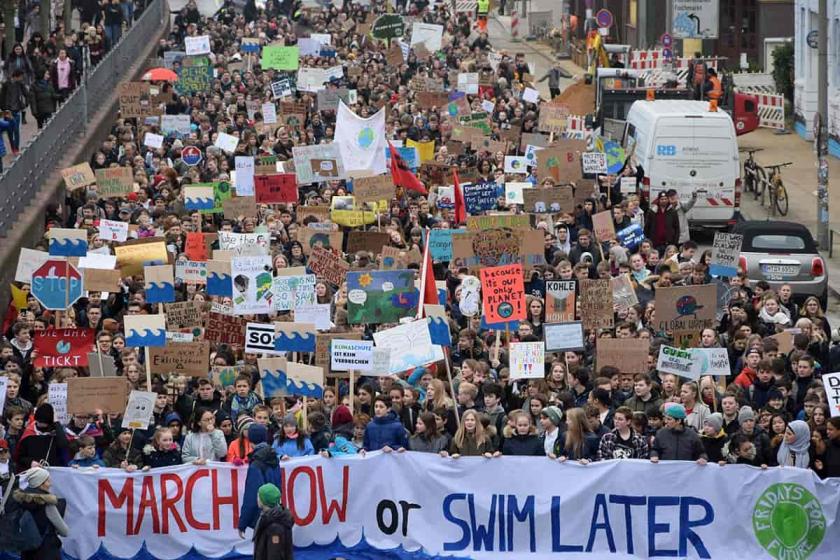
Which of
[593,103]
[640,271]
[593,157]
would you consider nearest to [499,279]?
[640,271]

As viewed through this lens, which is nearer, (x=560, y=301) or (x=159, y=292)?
(x=560, y=301)

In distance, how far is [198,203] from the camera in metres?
25.6

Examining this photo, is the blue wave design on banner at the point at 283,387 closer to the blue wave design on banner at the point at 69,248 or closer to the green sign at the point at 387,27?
the blue wave design on banner at the point at 69,248

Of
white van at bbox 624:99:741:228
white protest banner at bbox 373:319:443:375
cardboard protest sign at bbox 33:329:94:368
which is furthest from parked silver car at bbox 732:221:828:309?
cardboard protest sign at bbox 33:329:94:368

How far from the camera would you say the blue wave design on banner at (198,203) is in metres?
25.5

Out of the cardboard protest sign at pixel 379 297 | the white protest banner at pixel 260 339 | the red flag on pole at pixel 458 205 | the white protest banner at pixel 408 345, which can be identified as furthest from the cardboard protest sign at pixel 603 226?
the white protest banner at pixel 408 345

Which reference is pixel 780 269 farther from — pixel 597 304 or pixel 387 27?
pixel 387 27

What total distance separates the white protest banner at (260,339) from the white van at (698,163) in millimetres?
12998

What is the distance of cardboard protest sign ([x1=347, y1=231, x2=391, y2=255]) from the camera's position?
2362 centimetres

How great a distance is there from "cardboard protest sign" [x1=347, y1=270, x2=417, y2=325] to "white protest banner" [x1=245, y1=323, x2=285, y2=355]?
1690mm

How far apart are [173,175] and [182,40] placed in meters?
19.3

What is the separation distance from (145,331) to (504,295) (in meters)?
3.46

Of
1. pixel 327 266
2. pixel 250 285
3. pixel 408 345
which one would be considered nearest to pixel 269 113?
pixel 327 266

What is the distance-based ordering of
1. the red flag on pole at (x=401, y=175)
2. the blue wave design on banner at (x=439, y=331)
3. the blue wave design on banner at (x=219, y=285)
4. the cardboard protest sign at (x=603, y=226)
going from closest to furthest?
1. the blue wave design on banner at (x=439, y=331)
2. the blue wave design on banner at (x=219, y=285)
3. the cardboard protest sign at (x=603, y=226)
4. the red flag on pole at (x=401, y=175)
